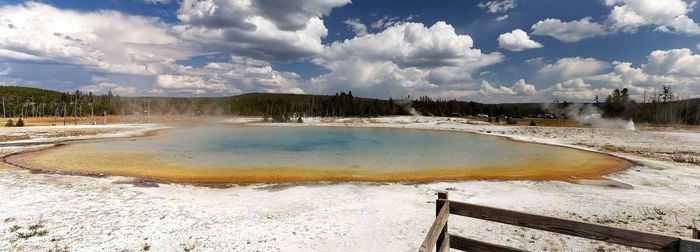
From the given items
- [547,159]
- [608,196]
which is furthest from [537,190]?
[547,159]

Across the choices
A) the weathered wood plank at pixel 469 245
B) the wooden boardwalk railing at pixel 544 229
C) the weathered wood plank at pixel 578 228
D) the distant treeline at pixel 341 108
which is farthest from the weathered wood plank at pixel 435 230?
the distant treeline at pixel 341 108

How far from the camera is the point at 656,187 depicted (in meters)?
14.9

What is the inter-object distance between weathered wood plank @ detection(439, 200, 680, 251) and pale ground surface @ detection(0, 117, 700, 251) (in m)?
3.88

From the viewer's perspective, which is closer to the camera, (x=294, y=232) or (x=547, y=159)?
(x=294, y=232)

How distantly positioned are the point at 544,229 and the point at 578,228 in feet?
1.24

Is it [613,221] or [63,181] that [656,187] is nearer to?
[613,221]

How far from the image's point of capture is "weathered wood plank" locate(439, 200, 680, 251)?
363cm

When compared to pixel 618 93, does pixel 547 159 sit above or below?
below

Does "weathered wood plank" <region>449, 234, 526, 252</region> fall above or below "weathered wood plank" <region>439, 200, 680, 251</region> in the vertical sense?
below

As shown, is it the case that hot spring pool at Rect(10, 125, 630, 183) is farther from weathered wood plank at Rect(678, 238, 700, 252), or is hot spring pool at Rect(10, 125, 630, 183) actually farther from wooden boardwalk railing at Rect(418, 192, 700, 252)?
weathered wood plank at Rect(678, 238, 700, 252)

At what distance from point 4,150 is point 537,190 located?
36449 mm

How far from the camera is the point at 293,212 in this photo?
10844 mm

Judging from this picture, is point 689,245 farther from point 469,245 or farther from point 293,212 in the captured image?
point 293,212

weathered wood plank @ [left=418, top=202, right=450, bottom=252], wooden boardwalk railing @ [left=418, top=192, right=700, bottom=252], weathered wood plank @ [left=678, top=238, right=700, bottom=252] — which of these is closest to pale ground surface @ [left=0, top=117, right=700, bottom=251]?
wooden boardwalk railing @ [left=418, top=192, right=700, bottom=252]
